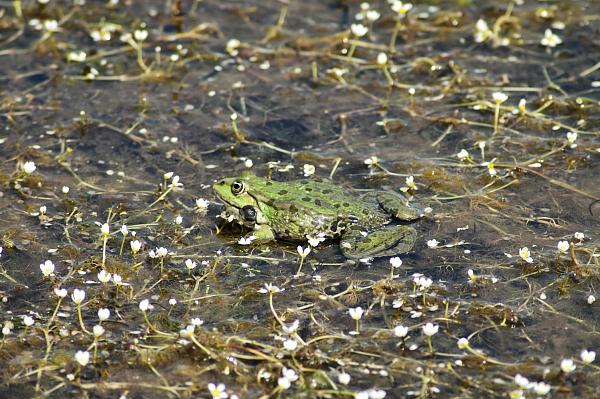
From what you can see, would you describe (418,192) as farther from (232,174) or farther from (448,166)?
(232,174)

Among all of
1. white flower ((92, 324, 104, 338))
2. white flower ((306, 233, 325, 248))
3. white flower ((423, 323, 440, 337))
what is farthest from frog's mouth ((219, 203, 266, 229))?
white flower ((423, 323, 440, 337))

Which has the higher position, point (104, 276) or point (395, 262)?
point (395, 262)

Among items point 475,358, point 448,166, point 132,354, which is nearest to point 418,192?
point 448,166

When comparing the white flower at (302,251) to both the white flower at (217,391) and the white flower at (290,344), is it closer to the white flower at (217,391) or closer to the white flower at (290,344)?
the white flower at (290,344)

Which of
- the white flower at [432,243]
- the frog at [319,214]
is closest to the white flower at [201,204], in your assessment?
the frog at [319,214]

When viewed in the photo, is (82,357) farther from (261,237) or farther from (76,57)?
(76,57)

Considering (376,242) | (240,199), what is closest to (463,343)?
(376,242)

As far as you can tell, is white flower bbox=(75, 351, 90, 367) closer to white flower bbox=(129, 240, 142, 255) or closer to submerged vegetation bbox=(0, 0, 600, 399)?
submerged vegetation bbox=(0, 0, 600, 399)
